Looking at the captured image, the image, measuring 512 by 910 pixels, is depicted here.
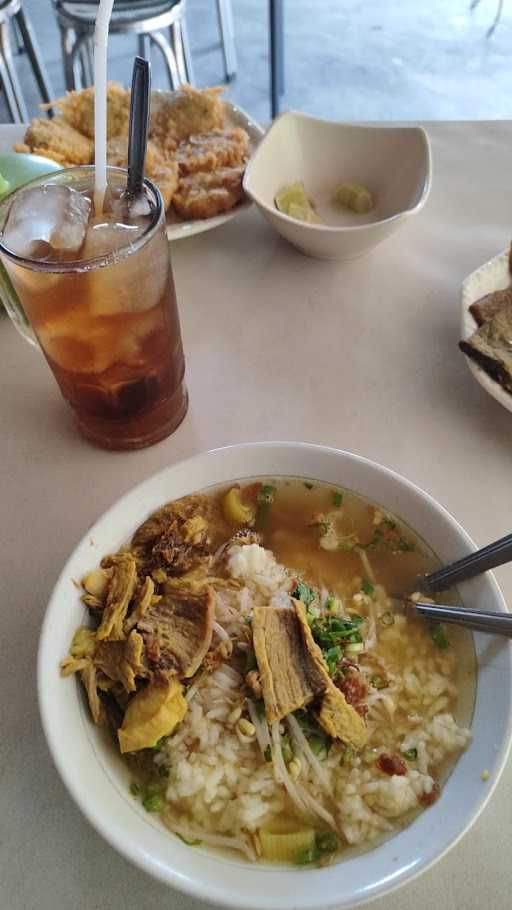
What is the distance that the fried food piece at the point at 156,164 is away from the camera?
1.66 meters

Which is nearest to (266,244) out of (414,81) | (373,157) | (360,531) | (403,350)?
(373,157)

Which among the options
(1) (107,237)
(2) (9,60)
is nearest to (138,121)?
(1) (107,237)

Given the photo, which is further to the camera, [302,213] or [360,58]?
[360,58]

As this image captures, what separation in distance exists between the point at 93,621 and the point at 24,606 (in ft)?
0.72

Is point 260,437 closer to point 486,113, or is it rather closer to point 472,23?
point 486,113

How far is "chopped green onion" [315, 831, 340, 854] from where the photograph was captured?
0.85 metres

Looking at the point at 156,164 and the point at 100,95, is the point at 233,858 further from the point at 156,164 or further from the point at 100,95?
the point at 156,164

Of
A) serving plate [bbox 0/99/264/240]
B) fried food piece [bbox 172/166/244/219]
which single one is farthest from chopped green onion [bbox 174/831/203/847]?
fried food piece [bbox 172/166/244/219]

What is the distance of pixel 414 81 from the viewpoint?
4.71 m

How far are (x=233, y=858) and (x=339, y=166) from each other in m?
1.61

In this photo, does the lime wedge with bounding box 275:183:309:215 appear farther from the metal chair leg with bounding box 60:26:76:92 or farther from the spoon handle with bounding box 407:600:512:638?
the metal chair leg with bounding box 60:26:76:92

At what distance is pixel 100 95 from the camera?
38.3 inches

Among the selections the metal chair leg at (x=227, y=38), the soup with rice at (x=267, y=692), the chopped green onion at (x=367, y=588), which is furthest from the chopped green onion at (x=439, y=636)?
the metal chair leg at (x=227, y=38)

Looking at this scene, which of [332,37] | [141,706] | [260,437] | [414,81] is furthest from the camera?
[332,37]
